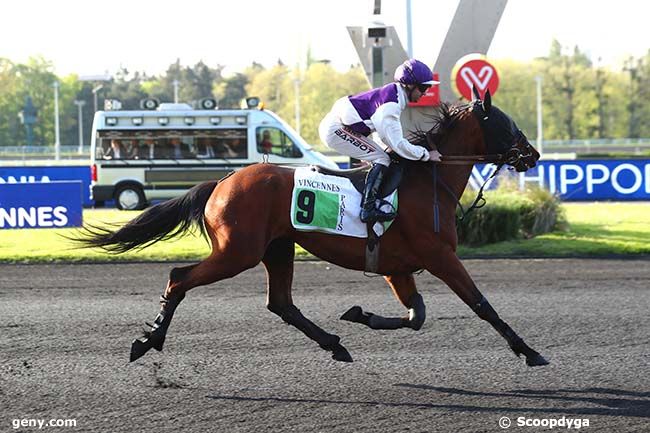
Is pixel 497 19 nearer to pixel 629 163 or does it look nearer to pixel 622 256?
pixel 622 256

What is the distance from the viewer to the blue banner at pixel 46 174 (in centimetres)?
2292

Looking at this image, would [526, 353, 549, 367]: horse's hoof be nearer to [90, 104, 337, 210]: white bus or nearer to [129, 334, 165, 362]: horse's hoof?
[129, 334, 165, 362]: horse's hoof

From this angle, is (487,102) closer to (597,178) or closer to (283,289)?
(283,289)

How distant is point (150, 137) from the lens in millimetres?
22688

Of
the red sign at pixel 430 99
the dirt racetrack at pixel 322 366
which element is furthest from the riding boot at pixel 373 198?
the red sign at pixel 430 99

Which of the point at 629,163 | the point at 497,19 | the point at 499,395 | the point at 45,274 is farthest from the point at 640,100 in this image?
the point at 499,395

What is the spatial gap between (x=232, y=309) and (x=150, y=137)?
14517 millimetres

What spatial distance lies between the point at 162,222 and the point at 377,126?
65.1 inches

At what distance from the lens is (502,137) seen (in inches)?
265

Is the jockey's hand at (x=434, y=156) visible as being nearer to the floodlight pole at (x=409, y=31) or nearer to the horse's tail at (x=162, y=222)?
the horse's tail at (x=162, y=222)

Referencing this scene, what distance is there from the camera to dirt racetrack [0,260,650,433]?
5.21 meters

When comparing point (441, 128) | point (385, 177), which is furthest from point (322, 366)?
point (441, 128)

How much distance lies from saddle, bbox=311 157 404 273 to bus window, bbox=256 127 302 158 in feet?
52.1

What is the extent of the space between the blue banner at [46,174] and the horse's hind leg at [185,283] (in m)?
16.3
